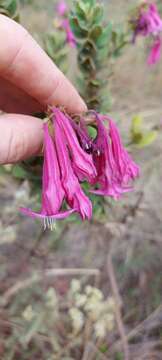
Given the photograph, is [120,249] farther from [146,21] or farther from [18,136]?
[18,136]

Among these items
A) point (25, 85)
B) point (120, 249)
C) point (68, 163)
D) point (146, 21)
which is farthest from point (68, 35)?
point (120, 249)

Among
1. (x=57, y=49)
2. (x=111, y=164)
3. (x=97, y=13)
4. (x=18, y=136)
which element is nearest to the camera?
(x=18, y=136)

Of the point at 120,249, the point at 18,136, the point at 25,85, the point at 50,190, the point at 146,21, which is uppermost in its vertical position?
the point at 146,21

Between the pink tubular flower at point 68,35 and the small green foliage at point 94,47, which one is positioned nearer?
the small green foliage at point 94,47

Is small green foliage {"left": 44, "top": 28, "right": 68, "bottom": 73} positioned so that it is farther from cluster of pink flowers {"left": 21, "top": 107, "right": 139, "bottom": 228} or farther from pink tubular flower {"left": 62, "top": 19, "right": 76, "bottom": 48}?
cluster of pink flowers {"left": 21, "top": 107, "right": 139, "bottom": 228}

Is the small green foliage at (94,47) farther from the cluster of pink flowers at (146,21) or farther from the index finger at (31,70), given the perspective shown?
the index finger at (31,70)

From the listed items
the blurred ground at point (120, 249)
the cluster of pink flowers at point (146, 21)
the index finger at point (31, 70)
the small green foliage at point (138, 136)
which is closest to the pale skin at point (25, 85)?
the index finger at point (31, 70)

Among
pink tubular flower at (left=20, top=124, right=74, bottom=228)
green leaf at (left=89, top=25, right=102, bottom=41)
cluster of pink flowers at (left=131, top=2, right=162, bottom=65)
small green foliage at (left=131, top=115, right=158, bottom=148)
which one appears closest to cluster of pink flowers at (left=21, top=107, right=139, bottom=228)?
pink tubular flower at (left=20, top=124, right=74, bottom=228)
